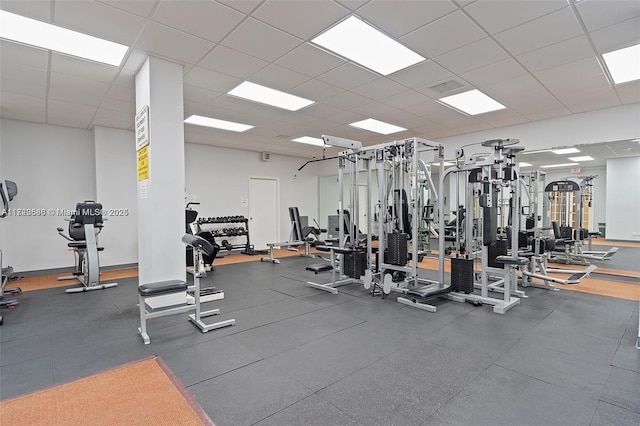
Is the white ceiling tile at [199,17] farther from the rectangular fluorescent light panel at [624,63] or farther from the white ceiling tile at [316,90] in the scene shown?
the rectangular fluorescent light panel at [624,63]

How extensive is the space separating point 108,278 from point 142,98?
3.51 meters

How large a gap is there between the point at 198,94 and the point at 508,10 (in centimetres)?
384

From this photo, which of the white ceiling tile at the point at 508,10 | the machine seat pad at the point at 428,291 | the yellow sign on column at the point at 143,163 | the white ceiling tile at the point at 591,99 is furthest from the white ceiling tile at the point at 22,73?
the white ceiling tile at the point at 591,99

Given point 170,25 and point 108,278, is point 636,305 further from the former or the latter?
point 108,278

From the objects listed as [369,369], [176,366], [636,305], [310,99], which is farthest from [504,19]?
[176,366]

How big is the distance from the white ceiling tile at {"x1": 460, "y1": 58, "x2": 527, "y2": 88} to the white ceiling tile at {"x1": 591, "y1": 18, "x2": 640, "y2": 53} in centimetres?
71

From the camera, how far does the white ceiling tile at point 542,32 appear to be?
2.74 m

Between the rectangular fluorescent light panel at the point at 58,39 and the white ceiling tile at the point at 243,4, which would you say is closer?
the white ceiling tile at the point at 243,4

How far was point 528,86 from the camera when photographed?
167 inches

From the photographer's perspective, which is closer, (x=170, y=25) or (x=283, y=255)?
(x=170, y=25)

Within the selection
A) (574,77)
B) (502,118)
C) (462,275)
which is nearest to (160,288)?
(462,275)

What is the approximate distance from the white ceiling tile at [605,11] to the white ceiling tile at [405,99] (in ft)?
6.55

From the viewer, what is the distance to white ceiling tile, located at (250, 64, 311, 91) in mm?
3750

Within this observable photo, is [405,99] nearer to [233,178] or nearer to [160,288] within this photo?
[160,288]
